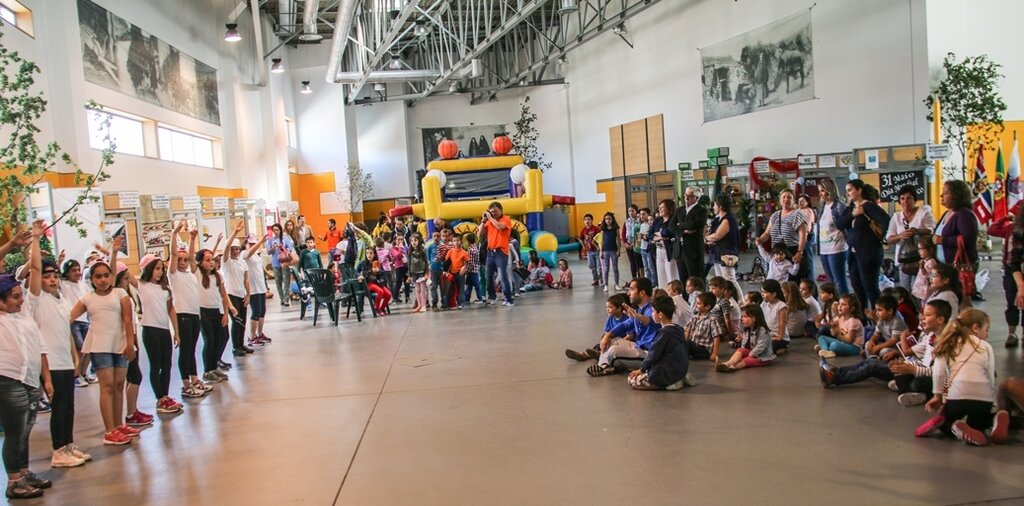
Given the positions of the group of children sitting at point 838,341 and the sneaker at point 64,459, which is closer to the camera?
the group of children sitting at point 838,341

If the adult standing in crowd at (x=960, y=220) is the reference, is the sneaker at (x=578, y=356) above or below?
below

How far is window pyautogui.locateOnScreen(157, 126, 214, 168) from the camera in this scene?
52.2 feet

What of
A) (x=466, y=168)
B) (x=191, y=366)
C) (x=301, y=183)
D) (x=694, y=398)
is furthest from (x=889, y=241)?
(x=301, y=183)

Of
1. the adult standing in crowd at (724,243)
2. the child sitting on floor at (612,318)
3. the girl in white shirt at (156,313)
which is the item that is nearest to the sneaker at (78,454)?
the girl in white shirt at (156,313)

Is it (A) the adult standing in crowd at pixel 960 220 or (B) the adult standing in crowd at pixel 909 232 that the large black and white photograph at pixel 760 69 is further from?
(A) the adult standing in crowd at pixel 960 220

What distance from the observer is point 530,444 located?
481 cm

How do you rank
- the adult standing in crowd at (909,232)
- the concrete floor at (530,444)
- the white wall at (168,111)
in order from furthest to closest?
the white wall at (168,111) → the adult standing in crowd at (909,232) → the concrete floor at (530,444)

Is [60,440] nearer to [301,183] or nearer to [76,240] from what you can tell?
[76,240]

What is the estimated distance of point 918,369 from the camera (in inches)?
203

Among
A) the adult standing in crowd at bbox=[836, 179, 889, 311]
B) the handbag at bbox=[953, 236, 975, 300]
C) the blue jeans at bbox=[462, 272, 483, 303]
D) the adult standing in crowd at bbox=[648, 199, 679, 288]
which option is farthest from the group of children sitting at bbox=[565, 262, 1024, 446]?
the blue jeans at bbox=[462, 272, 483, 303]

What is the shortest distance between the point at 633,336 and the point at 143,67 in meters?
12.4

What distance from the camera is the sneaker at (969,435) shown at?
4211mm

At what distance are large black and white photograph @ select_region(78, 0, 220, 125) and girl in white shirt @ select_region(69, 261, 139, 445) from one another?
342 inches

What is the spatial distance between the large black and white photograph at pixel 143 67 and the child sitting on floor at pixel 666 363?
36.1 ft
